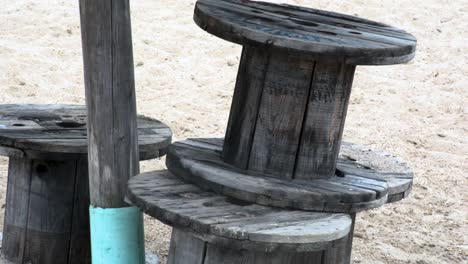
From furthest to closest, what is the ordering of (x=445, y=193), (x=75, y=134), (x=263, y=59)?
(x=445, y=193) → (x=75, y=134) → (x=263, y=59)

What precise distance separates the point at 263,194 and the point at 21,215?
49.8 inches

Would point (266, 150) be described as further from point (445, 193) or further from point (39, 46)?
point (39, 46)

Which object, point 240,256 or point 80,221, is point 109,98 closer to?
point 240,256

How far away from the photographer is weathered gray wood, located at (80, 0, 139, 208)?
9.61 feet

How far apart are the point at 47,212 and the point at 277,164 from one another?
109 centimetres

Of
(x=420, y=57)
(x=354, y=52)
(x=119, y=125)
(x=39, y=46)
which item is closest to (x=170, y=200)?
(x=119, y=125)

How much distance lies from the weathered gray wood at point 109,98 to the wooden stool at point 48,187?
0.36m

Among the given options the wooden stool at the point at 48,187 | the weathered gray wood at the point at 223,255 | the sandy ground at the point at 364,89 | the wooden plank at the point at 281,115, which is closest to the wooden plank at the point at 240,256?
the weathered gray wood at the point at 223,255

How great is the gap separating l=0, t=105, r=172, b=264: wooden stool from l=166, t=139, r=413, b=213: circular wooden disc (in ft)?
1.35

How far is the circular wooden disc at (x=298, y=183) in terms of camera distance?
2836 mm

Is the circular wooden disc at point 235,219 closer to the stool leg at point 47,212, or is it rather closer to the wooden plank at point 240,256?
the wooden plank at point 240,256

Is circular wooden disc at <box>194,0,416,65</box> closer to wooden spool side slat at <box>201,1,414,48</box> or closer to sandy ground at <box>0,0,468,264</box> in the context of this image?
wooden spool side slat at <box>201,1,414,48</box>

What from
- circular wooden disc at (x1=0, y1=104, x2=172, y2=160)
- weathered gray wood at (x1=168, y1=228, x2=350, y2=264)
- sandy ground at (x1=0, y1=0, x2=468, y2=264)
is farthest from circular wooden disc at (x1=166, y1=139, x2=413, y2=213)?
sandy ground at (x1=0, y1=0, x2=468, y2=264)

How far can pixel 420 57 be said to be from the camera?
7285 mm
